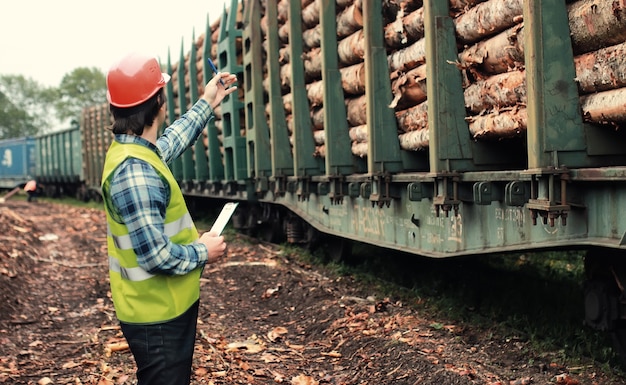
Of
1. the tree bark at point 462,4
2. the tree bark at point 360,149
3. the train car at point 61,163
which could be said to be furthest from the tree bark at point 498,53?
the train car at point 61,163

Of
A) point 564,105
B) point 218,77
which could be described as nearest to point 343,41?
point 564,105

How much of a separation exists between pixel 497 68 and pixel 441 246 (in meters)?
1.68

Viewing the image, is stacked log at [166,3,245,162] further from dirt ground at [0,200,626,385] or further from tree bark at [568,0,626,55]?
tree bark at [568,0,626,55]

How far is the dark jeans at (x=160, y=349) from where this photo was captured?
8.91 ft

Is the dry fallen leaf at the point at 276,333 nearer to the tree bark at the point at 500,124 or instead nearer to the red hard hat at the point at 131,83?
the tree bark at the point at 500,124

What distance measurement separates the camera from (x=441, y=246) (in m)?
6.19

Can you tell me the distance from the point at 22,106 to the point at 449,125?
10832 centimetres

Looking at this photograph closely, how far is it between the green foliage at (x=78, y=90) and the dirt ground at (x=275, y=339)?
91.5 metres

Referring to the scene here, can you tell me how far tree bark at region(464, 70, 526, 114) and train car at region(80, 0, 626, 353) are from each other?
0.05ft

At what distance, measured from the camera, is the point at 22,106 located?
342 feet

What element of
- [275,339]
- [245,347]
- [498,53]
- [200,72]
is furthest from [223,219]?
[200,72]

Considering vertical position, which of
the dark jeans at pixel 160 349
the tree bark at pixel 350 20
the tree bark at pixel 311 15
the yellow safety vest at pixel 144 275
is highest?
the tree bark at pixel 311 15

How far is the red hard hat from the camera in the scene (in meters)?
2.73

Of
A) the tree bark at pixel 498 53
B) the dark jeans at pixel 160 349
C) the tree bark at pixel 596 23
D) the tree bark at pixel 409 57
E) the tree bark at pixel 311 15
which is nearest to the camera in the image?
the dark jeans at pixel 160 349
